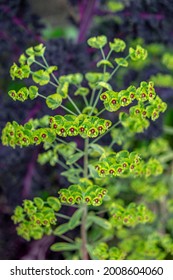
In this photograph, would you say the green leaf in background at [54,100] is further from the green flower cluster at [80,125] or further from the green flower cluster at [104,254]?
the green flower cluster at [104,254]

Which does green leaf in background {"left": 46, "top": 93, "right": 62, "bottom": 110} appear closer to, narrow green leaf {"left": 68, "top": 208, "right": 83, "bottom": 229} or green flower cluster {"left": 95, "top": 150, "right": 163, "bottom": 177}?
green flower cluster {"left": 95, "top": 150, "right": 163, "bottom": 177}

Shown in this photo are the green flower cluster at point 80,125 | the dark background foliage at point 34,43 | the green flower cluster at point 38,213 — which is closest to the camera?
the green flower cluster at point 80,125

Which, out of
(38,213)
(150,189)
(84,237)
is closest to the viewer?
(38,213)

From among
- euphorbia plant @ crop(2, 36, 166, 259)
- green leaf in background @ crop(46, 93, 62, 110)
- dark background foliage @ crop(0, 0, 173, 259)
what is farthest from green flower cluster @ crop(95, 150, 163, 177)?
dark background foliage @ crop(0, 0, 173, 259)

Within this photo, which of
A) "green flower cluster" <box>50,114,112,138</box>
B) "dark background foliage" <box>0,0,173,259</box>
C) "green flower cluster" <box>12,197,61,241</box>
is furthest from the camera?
"dark background foliage" <box>0,0,173,259</box>

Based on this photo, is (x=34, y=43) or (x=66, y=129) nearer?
(x=66, y=129)

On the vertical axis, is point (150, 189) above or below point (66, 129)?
below

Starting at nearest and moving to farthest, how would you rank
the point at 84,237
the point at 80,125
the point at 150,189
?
the point at 80,125 → the point at 84,237 → the point at 150,189

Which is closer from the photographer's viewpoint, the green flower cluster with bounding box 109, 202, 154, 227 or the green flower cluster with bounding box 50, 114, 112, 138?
the green flower cluster with bounding box 50, 114, 112, 138

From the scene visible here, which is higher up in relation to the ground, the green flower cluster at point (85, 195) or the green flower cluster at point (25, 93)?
the green flower cluster at point (25, 93)

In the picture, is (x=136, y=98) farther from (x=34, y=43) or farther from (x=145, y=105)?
(x=34, y=43)

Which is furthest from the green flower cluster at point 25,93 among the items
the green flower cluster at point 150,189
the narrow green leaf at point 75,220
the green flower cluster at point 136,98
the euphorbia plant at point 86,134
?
the green flower cluster at point 150,189

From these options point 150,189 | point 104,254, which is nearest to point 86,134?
point 104,254
